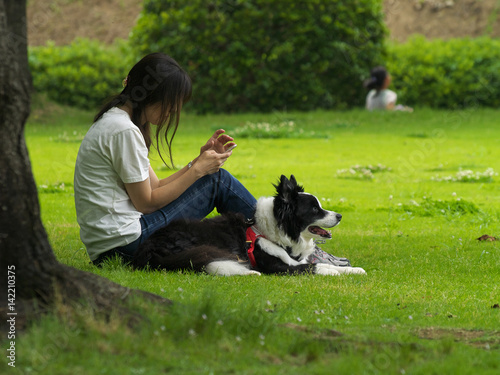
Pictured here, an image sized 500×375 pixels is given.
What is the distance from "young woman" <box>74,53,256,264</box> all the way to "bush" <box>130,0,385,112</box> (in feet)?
50.9

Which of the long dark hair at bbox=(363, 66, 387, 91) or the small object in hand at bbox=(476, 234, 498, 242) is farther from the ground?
the long dark hair at bbox=(363, 66, 387, 91)

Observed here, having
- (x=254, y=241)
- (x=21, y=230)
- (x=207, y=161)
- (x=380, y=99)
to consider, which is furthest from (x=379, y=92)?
(x=21, y=230)

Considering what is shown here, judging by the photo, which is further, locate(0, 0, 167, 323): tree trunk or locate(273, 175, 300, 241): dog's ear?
locate(273, 175, 300, 241): dog's ear

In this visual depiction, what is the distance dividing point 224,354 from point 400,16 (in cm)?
3156

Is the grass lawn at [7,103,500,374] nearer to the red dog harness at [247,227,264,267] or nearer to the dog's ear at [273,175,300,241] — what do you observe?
the red dog harness at [247,227,264,267]

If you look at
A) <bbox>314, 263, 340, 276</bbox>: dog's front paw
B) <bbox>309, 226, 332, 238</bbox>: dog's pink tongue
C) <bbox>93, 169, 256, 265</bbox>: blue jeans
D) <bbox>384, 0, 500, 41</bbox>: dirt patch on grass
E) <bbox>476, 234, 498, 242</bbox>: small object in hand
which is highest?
<bbox>384, 0, 500, 41</bbox>: dirt patch on grass

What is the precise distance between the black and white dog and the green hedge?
16.6m

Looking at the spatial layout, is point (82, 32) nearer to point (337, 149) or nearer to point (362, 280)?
point (337, 149)

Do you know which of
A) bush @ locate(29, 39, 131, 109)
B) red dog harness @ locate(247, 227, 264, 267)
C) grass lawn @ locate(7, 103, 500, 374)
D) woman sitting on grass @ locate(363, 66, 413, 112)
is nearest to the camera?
grass lawn @ locate(7, 103, 500, 374)

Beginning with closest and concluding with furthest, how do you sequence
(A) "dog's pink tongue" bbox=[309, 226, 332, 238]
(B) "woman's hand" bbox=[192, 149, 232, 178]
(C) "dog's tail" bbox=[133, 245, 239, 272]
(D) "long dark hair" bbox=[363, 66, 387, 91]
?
(C) "dog's tail" bbox=[133, 245, 239, 272] → (B) "woman's hand" bbox=[192, 149, 232, 178] → (A) "dog's pink tongue" bbox=[309, 226, 332, 238] → (D) "long dark hair" bbox=[363, 66, 387, 91]

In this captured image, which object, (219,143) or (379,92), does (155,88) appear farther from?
(379,92)

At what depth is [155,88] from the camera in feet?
18.5

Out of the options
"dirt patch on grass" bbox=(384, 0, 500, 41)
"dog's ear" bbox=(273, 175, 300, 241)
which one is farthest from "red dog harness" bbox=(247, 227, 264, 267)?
"dirt patch on grass" bbox=(384, 0, 500, 41)

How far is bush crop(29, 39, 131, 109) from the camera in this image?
22312mm
